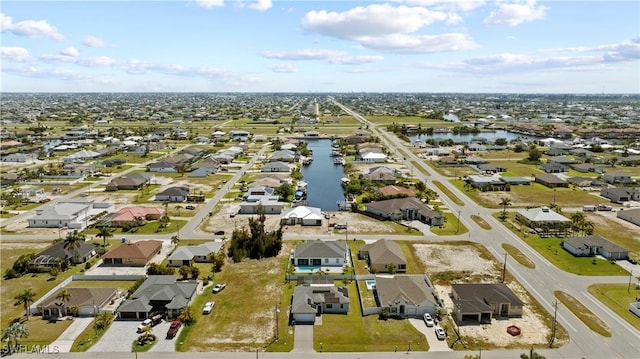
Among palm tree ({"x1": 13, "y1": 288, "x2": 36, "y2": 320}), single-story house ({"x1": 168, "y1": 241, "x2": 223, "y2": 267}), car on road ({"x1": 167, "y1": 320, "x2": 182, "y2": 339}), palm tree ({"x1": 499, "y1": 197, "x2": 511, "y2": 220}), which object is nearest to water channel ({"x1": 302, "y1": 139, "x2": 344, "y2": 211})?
single-story house ({"x1": 168, "y1": 241, "x2": 223, "y2": 267})

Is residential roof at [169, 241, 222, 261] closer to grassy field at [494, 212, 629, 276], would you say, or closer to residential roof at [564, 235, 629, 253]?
grassy field at [494, 212, 629, 276]

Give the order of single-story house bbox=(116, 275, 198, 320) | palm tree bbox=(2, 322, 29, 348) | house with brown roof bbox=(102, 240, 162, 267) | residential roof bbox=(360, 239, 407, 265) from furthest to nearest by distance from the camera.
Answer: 1. house with brown roof bbox=(102, 240, 162, 267)
2. residential roof bbox=(360, 239, 407, 265)
3. single-story house bbox=(116, 275, 198, 320)
4. palm tree bbox=(2, 322, 29, 348)

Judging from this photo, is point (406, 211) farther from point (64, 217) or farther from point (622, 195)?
point (64, 217)

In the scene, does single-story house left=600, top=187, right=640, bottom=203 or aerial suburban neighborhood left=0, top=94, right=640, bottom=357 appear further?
single-story house left=600, top=187, right=640, bottom=203

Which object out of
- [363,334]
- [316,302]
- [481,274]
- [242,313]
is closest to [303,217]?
[316,302]

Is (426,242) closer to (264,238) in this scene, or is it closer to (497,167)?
(264,238)

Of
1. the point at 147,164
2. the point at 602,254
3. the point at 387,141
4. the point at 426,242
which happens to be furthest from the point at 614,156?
the point at 147,164
